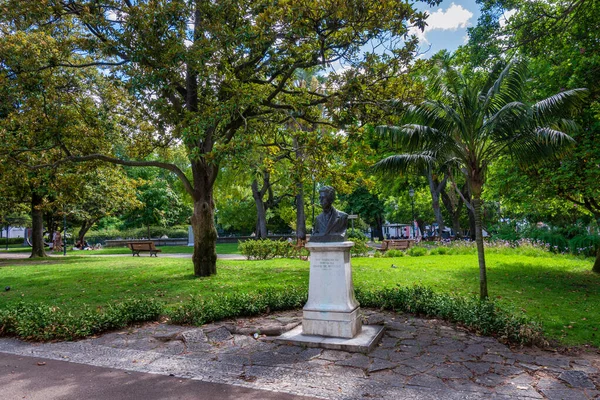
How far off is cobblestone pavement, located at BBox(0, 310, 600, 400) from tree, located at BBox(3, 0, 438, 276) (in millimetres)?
4488

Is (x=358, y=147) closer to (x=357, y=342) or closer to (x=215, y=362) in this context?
(x=357, y=342)

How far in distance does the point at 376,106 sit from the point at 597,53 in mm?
5929

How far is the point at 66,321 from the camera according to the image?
7.16 m

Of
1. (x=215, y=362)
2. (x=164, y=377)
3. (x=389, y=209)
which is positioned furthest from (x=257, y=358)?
(x=389, y=209)

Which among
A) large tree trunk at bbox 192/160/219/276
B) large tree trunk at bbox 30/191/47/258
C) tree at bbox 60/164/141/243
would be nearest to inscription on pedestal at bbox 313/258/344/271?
large tree trunk at bbox 192/160/219/276

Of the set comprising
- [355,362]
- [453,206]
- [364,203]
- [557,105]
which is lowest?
[355,362]

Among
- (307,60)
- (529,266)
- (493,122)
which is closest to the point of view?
(493,122)

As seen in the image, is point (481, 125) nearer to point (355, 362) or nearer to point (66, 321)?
point (355, 362)

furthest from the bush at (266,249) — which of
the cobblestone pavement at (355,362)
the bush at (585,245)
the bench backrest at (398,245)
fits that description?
the bush at (585,245)

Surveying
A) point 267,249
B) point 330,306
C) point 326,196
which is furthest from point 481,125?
point 267,249

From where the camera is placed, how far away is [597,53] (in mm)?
10555

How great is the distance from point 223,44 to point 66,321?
21.9 ft

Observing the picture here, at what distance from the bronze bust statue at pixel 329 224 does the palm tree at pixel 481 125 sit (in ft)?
10.6

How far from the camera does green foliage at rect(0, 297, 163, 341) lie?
6941 millimetres
